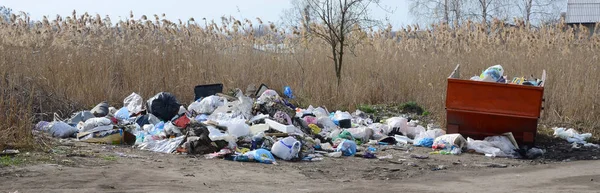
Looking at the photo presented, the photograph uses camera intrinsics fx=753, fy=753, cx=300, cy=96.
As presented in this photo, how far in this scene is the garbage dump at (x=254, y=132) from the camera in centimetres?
978

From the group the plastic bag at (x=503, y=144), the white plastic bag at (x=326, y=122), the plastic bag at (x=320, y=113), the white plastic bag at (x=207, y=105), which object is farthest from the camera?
the plastic bag at (x=320, y=113)

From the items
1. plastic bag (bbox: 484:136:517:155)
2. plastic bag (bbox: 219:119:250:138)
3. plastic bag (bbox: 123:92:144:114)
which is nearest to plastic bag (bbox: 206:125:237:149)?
plastic bag (bbox: 219:119:250:138)

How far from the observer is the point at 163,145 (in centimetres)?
990

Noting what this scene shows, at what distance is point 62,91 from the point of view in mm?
13359

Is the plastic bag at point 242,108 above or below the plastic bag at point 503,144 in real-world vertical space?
above

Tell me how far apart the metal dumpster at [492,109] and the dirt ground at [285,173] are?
640 millimetres

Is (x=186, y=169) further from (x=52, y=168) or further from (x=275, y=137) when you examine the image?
(x=275, y=137)

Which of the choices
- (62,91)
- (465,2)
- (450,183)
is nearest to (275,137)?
(450,183)

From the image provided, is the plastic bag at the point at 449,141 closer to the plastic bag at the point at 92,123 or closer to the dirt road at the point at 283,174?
the dirt road at the point at 283,174

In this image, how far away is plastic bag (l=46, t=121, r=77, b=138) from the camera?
10.6 meters

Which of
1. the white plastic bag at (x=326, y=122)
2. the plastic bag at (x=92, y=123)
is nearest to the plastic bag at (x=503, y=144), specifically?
the white plastic bag at (x=326, y=122)

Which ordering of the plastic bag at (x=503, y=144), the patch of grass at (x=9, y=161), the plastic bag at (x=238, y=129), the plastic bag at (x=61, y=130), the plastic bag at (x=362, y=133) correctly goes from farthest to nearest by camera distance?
the plastic bag at (x=362, y=133)
the plastic bag at (x=503, y=144)
the plastic bag at (x=61, y=130)
the plastic bag at (x=238, y=129)
the patch of grass at (x=9, y=161)

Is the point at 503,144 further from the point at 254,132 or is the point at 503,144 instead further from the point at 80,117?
the point at 80,117

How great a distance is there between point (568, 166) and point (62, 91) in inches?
337
